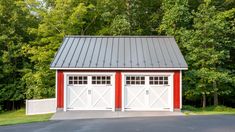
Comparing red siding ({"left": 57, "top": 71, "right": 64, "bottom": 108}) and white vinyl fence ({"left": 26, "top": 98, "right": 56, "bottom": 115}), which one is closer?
red siding ({"left": 57, "top": 71, "right": 64, "bottom": 108})

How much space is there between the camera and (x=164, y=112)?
15211 mm

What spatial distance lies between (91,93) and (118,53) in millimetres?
2710

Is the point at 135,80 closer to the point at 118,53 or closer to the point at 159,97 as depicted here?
the point at 159,97

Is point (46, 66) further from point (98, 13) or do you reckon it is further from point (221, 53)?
point (221, 53)

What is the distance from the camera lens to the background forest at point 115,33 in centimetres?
1928

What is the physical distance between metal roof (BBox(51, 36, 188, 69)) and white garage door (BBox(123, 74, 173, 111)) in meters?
0.75

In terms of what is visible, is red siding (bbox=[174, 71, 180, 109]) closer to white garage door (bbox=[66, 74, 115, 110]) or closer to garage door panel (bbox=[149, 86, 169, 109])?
garage door panel (bbox=[149, 86, 169, 109])

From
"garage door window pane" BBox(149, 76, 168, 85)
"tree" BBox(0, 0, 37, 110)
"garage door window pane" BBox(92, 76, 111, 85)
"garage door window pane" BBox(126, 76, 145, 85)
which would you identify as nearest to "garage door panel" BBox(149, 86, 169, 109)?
"garage door window pane" BBox(149, 76, 168, 85)

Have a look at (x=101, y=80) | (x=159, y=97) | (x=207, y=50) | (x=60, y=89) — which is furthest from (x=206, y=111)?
(x=60, y=89)

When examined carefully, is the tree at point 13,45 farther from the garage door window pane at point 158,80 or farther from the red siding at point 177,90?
the red siding at point 177,90

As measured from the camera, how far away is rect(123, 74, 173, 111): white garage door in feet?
51.8

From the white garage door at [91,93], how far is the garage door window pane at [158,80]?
77.6 inches

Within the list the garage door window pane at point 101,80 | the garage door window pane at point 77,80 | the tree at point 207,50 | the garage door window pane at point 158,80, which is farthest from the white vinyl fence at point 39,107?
the tree at point 207,50

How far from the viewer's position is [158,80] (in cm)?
1584
